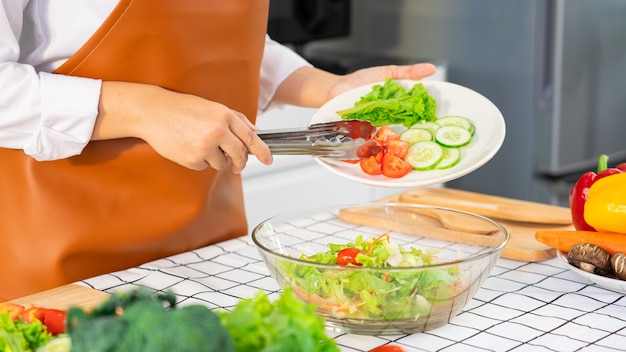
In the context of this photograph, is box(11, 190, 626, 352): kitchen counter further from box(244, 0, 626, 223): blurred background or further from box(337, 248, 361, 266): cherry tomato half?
box(244, 0, 626, 223): blurred background

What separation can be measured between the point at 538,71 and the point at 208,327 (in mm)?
2356

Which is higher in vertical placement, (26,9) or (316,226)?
(26,9)

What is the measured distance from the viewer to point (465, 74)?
3.01m

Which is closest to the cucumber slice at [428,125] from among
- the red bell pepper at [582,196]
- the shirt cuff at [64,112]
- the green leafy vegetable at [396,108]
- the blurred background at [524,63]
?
the green leafy vegetable at [396,108]

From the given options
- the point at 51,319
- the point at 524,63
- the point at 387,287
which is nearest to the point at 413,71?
the point at 387,287

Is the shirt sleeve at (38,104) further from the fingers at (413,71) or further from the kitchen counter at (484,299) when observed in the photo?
the fingers at (413,71)

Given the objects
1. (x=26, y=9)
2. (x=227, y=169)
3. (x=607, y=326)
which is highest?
(x=26, y=9)

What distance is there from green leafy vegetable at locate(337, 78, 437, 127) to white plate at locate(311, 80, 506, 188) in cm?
3

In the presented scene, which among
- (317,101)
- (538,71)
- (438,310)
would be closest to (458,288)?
(438,310)

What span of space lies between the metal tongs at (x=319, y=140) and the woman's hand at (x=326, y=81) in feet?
0.86

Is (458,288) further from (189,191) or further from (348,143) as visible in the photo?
(189,191)

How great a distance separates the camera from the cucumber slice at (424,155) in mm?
1282

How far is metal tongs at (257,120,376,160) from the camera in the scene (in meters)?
1.19

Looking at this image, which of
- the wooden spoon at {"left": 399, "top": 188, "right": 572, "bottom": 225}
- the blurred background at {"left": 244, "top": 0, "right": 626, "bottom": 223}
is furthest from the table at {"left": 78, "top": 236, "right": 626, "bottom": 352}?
the blurred background at {"left": 244, "top": 0, "right": 626, "bottom": 223}
